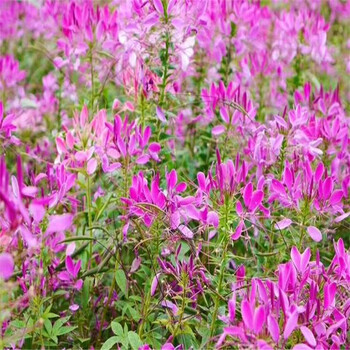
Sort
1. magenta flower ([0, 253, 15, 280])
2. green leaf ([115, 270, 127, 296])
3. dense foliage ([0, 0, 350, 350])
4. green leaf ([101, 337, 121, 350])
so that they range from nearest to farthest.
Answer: magenta flower ([0, 253, 15, 280]), dense foliage ([0, 0, 350, 350]), green leaf ([101, 337, 121, 350]), green leaf ([115, 270, 127, 296])

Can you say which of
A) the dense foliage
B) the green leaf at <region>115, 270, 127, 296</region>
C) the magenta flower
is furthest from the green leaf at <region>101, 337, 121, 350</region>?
the magenta flower

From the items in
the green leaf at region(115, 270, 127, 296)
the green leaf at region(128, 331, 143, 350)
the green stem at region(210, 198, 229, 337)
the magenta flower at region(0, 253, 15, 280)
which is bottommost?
the green leaf at region(115, 270, 127, 296)

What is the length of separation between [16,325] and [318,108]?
4.33 ft

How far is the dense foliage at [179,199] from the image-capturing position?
1364 mm

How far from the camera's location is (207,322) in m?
1.60

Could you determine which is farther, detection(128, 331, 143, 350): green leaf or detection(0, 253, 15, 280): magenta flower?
detection(128, 331, 143, 350): green leaf

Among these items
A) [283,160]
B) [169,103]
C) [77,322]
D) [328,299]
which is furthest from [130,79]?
[328,299]

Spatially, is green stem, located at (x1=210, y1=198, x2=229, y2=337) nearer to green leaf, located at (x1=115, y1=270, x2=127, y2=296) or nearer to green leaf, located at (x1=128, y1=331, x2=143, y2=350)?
green leaf, located at (x1=128, y1=331, x2=143, y2=350)

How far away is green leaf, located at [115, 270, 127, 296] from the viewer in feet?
5.60

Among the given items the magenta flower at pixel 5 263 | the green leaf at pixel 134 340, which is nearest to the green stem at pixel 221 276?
the green leaf at pixel 134 340

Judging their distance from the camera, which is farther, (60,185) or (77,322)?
(77,322)

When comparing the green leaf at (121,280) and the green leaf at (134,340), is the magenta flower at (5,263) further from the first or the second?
the green leaf at (121,280)

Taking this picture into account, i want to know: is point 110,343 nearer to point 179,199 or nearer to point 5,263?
point 179,199

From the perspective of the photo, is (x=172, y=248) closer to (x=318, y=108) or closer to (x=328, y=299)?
(x=328, y=299)
